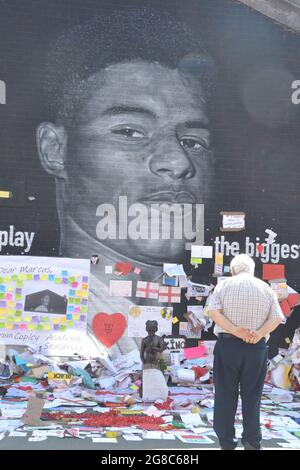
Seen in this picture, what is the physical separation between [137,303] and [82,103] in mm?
3054

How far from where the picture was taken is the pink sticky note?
32.4 ft

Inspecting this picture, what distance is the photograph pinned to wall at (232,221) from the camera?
10086 mm

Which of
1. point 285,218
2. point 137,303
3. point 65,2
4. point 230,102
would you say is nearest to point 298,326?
point 285,218

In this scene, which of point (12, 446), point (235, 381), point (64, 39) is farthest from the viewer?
point (64, 39)

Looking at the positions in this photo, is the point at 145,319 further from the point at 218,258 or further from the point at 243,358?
the point at 243,358

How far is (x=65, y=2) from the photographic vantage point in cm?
989

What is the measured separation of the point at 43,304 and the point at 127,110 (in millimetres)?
3109

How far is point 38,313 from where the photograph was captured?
382 inches

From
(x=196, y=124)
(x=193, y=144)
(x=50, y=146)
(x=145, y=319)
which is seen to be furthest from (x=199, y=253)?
(x=50, y=146)

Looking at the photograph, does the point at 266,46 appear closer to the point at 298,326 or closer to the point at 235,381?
the point at 298,326

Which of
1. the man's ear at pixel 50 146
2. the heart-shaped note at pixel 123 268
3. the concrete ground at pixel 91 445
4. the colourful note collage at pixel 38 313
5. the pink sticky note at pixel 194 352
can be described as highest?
the man's ear at pixel 50 146

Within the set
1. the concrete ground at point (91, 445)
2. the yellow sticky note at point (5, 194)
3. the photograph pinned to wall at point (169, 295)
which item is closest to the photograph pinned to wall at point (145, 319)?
the photograph pinned to wall at point (169, 295)

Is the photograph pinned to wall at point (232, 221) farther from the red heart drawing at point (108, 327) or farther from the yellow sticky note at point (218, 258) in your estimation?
the red heart drawing at point (108, 327)

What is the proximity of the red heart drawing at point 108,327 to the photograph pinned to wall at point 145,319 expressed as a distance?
0.13m
